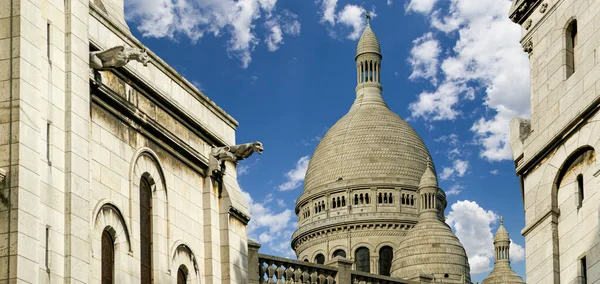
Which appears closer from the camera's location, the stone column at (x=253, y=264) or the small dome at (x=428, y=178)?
the stone column at (x=253, y=264)

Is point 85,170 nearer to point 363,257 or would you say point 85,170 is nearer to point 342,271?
point 342,271

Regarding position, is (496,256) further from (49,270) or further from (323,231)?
(49,270)

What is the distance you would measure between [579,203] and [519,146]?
2611mm

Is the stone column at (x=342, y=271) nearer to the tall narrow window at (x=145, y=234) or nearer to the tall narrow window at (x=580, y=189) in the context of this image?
the tall narrow window at (x=145, y=234)

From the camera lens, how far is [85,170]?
2639cm

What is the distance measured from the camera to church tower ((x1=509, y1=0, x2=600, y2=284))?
29.1 meters

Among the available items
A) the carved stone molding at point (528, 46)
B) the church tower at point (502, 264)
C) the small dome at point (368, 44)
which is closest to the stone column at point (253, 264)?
the carved stone molding at point (528, 46)

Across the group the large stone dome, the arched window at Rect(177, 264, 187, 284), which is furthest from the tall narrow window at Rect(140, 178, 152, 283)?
the large stone dome

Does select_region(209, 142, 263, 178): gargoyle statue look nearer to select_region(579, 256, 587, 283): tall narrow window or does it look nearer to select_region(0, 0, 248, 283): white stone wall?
select_region(0, 0, 248, 283): white stone wall

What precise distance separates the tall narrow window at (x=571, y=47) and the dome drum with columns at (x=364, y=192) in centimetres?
10789

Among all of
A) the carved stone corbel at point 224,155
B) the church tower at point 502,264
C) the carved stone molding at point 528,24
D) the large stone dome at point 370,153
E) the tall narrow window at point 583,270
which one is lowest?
the tall narrow window at point 583,270

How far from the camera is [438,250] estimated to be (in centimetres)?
12050

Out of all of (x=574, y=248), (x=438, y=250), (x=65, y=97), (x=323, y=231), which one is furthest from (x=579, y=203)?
(x=323, y=231)

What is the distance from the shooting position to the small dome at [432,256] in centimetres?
11931
